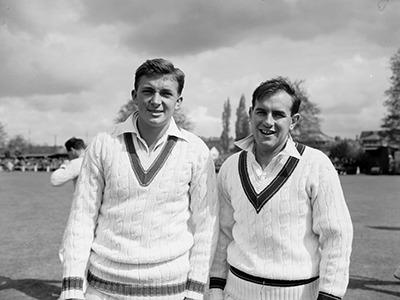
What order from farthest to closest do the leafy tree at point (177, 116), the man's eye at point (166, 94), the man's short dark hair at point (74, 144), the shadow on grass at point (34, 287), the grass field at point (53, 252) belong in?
the leafy tree at point (177, 116) → the man's short dark hair at point (74, 144) → the grass field at point (53, 252) → the shadow on grass at point (34, 287) → the man's eye at point (166, 94)

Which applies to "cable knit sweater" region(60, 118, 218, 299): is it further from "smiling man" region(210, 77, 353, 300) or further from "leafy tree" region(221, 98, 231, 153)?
"leafy tree" region(221, 98, 231, 153)

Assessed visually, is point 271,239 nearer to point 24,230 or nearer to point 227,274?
point 227,274

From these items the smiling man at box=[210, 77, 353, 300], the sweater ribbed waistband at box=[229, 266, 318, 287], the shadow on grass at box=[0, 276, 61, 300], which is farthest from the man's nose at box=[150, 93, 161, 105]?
the shadow on grass at box=[0, 276, 61, 300]

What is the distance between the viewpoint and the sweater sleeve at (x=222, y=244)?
2.92 meters

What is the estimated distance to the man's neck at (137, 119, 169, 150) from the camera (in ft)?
9.48

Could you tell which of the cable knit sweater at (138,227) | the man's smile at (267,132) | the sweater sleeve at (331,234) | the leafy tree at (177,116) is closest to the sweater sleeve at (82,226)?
the cable knit sweater at (138,227)

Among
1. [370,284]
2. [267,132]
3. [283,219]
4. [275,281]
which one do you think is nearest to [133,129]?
[267,132]

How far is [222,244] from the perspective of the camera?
9.73ft

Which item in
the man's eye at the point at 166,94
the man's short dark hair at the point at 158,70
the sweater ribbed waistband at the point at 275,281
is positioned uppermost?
A: the man's short dark hair at the point at 158,70

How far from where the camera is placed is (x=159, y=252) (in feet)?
8.75

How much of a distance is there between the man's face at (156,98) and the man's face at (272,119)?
0.55 metres

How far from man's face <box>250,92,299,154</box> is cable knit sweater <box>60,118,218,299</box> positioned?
0.42m

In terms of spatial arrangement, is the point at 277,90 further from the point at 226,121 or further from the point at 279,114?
the point at 226,121

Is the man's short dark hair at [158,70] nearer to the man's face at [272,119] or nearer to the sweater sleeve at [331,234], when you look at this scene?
the man's face at [272,119]
